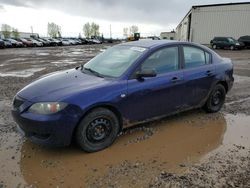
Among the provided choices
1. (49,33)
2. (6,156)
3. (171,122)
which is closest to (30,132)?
(6,156)

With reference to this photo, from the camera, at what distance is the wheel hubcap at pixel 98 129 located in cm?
429

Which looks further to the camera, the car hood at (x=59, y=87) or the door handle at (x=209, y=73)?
the door handle at (x=209, y=73)

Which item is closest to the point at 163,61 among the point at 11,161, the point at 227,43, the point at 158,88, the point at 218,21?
the point at 158,88

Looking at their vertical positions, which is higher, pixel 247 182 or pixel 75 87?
pixel 75 87

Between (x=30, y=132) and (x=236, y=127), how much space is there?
146 inches

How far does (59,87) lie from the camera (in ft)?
14.3

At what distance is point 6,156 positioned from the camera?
4.23m

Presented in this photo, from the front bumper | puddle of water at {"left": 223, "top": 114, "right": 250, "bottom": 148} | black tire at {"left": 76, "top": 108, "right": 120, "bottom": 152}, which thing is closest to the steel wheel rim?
puddle of water at {"left": 223, "top": 114, "right": 250, "bottom": 148}

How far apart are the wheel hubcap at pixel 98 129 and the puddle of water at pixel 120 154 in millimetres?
219

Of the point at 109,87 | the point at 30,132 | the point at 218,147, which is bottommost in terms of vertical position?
the point at 218,147

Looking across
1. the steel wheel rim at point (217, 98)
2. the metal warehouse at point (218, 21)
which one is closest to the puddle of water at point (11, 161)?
the steel wheel rim at point (217, 98)

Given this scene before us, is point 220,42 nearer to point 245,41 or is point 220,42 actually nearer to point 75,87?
point 245,41

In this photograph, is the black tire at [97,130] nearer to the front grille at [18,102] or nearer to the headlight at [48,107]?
the headlight at [48,107]

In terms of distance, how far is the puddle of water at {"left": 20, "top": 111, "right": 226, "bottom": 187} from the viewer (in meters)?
3.72
